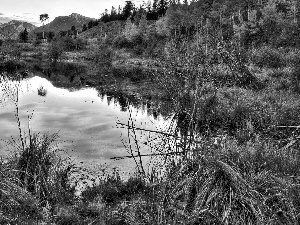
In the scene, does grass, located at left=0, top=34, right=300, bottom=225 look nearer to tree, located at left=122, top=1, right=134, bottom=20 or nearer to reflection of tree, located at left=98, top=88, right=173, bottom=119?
reflection of tree, located at left=98, top=88, right=173, bottom=119

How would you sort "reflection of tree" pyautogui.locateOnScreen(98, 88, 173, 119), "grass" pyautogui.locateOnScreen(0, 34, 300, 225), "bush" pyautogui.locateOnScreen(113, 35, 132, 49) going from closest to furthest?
"grass" pyautogui.locateOnScreen(0, 34, 300, 225) → "reflection of tree" pyautogui.locateOnScreen(98, 88, 173, 119) → "bush" pyautogui.locateOnScreen(113, 35, 132, 49)

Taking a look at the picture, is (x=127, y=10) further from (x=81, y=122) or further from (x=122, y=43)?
(x=81, y=122)

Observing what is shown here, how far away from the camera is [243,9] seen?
87812 millimetres

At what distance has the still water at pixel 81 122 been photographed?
12.7m

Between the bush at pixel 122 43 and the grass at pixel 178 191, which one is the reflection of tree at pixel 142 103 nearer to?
the grass at pixel 178 191

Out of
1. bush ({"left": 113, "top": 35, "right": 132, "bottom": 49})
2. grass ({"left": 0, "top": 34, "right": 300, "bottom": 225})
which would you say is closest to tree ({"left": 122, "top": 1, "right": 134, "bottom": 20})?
bush ({"left": 113, "top": 35, "right": 132, "bottom": 49})

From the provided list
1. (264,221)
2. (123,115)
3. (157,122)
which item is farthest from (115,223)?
(123,115)

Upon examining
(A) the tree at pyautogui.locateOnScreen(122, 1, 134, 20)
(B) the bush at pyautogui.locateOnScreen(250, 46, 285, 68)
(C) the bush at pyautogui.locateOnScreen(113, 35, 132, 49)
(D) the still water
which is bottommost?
(D) the still water

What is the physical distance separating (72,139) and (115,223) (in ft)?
27.0

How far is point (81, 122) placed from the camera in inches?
732

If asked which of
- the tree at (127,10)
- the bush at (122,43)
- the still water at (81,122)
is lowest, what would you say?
the still water at (81,122)

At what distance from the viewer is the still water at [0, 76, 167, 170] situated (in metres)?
12.7

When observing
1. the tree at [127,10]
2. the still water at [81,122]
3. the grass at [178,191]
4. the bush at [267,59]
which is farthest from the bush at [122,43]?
the tree at [127,10]

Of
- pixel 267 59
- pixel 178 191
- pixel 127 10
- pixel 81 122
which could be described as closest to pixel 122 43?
pixel 267 59
